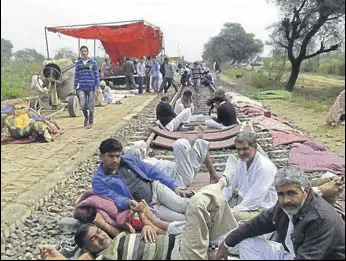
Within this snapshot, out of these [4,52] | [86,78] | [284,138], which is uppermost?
[4,52]

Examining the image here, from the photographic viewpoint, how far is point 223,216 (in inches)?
133

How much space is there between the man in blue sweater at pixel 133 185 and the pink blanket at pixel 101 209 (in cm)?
5

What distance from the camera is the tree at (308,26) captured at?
22.7 m

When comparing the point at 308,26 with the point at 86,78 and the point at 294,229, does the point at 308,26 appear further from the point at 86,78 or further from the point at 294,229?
the point at 294,229

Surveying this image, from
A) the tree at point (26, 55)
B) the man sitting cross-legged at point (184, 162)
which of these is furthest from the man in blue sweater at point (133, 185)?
the tree at point (26, 55)

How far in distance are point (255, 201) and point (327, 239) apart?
1337 mm

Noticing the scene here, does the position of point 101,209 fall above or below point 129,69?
above

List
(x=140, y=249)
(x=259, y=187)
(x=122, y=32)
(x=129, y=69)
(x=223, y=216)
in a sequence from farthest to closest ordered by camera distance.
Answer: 1. (x=129, y=69)
2. (x=122, y=32)
3. (x=259, y=187)
4. (x=223, y=216)
5. (x=140, y=249)

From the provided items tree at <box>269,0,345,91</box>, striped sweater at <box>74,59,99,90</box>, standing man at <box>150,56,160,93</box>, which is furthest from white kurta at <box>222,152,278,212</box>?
tree at <box>269,0,345,91</box>

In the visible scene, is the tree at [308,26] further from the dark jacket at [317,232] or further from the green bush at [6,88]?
the dark jacket at [317,232]

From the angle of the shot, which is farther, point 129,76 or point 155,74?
point 129,76

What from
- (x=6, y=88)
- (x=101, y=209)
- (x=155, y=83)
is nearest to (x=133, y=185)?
(x=101, y=209)

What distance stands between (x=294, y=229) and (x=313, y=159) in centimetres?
388

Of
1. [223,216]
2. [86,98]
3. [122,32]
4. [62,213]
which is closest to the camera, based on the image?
[223,216]
